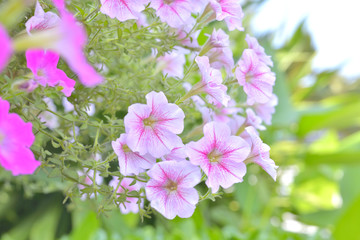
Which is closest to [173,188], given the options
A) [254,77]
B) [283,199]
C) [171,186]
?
[171,186]

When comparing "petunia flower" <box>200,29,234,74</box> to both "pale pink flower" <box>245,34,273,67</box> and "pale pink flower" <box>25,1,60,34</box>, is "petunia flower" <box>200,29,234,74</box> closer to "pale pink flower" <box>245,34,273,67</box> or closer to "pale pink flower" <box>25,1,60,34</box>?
"pale pink flower" <box>245,34,273,67</box>

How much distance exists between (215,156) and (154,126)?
0.15ft

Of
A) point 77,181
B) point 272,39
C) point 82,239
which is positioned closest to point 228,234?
point 82,239

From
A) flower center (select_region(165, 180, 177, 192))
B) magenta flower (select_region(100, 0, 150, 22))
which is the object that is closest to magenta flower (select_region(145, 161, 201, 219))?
flower center (select_region(165, 180, 177, 192))

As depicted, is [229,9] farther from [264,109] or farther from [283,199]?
[283,199]

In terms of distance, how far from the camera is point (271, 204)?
5.56 ft

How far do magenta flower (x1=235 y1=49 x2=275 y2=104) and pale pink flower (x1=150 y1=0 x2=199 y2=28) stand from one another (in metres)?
0.05

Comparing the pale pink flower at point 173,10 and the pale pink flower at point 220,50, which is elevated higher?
the pale pink flower at point 173,10

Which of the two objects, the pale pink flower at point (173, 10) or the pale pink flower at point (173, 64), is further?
the pale pink flower at point (173, 64)

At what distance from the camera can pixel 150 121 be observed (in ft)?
0.93

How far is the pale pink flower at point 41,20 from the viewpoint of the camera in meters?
0.25

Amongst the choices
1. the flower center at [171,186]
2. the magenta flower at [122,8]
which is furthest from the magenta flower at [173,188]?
the magenta flower at [122,8]

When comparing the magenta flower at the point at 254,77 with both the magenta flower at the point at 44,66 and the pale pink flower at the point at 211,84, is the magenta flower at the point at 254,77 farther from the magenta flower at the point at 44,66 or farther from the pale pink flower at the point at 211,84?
the magenta flower at the point at 44,66

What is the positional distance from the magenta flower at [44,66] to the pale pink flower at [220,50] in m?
0.12
